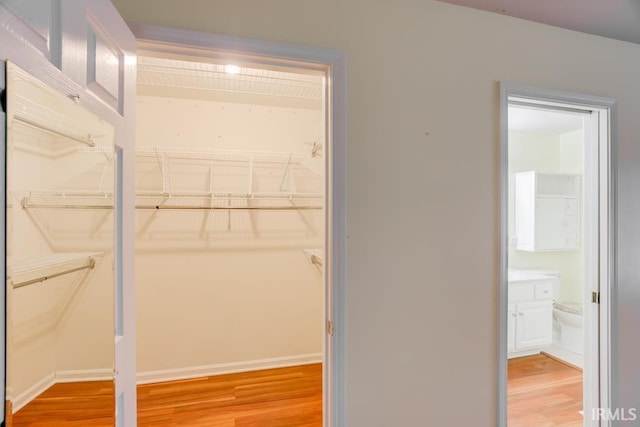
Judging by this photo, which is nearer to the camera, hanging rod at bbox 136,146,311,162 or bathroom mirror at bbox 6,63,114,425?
bathroom mirror at bbox 6,63,114,425

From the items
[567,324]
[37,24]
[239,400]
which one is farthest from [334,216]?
[567,324]

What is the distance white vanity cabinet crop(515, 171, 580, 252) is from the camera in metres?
3.22

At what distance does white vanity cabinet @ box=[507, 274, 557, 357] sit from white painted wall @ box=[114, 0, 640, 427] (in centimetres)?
193

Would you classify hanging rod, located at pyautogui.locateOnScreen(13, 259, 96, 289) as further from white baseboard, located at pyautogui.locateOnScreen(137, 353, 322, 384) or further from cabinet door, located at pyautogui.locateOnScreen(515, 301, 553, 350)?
cabinet door, located at pyautogui.locateOnScreen(515, 301, 553, 350)

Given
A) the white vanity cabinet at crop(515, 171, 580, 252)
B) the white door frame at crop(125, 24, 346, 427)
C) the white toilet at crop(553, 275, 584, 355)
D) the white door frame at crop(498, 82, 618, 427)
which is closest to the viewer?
the white door frame at crop(125, 24, 346, 427)

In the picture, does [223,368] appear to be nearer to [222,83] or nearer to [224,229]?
[224,229]

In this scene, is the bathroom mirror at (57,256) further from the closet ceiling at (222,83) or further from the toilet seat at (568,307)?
the toilet seat at (568,307)

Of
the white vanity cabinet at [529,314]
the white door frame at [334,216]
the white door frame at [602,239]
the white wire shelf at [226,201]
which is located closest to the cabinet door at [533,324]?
the white vanity cabinet at [529,314]

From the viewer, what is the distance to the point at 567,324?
10.1 feet

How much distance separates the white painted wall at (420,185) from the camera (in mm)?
1226

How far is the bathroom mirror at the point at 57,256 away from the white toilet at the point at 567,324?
12.4ft

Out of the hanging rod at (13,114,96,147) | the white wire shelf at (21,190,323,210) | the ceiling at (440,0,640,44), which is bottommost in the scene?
the white wire shelf at (21,190,323,210)

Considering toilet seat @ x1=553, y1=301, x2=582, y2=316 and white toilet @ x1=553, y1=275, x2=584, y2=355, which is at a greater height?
toilet seat @ x1=553, y1=301, x2=582, y2=316

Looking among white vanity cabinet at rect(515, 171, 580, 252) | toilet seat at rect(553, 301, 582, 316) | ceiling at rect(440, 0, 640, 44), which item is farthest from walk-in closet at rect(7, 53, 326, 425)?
toilet seat at rect(553, 301, 582, 316)
